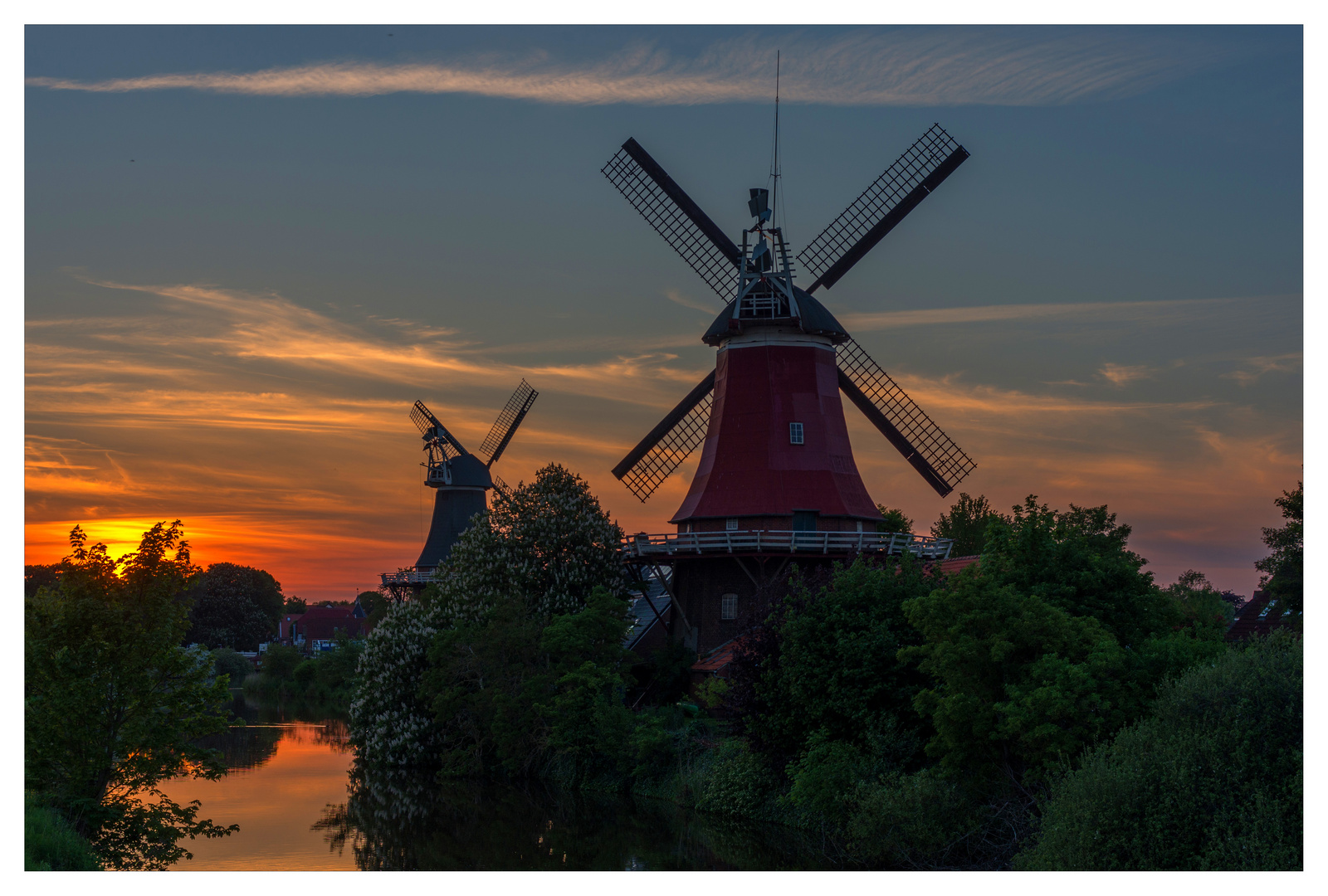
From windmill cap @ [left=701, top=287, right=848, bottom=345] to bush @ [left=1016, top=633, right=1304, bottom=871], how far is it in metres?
18.5

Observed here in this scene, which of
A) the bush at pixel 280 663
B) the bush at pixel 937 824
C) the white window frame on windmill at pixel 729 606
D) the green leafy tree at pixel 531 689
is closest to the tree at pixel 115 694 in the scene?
the bush at pixel 937 824

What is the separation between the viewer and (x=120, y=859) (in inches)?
733

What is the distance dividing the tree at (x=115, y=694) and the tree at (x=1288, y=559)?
2245 centimetres

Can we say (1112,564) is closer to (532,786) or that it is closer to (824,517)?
(824,517)

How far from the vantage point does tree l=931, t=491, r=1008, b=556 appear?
47.4 meters

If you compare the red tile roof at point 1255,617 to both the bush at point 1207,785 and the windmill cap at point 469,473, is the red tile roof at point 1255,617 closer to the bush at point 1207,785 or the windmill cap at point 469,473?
the bush at point 1207,785

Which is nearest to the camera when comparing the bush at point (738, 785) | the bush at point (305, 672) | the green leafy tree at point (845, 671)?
the green leafy tree at point (845, 671)

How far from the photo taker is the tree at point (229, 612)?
91625mm

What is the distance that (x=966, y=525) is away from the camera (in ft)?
159

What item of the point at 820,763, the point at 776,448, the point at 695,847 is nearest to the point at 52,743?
the point at 695,847

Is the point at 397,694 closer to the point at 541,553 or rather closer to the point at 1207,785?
the point at 541,553

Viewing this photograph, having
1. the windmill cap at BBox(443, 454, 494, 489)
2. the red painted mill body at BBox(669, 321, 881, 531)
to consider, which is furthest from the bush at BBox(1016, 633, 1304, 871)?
the windmill cap at BBox(443, 454, 494, 489)

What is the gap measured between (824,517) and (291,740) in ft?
73.1

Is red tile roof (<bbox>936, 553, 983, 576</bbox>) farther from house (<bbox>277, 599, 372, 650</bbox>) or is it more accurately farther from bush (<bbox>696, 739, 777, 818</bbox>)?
house (<bbox>277, 599, 372, 650</bbox>)
